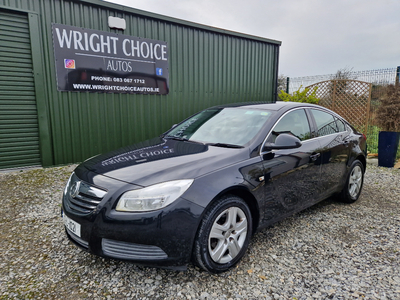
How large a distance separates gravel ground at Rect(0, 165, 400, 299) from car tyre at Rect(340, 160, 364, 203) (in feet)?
1.08

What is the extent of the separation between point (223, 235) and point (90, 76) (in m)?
4.89

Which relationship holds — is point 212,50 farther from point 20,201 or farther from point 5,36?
point 20,201

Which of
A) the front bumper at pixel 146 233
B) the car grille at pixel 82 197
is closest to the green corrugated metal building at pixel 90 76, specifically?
the car grille at pixel 82 197

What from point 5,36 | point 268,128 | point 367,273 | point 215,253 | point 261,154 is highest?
point 5,36

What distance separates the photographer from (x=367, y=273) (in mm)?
2406

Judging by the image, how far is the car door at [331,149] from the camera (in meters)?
3.43

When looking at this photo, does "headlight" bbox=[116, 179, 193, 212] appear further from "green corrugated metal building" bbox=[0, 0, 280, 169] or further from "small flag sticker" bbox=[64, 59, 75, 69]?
"small flag sticker" bbox=[64, 59, 75, 69]

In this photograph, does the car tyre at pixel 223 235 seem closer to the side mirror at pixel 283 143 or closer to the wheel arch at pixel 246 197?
the wheel arch at pixel 246 197

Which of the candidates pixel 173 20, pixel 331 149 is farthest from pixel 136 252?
pixel 173 20

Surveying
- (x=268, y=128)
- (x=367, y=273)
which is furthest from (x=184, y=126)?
(x=367, y=273)

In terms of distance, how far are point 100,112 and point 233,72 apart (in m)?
4.07

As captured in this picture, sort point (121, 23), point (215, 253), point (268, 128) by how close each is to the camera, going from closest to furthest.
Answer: point (215, 253) → point (268, 128) → point (121, 23)

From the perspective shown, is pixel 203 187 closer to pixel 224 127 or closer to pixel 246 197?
pixel 246 197

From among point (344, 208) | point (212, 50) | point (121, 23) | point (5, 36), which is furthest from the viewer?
point (212, 50)
